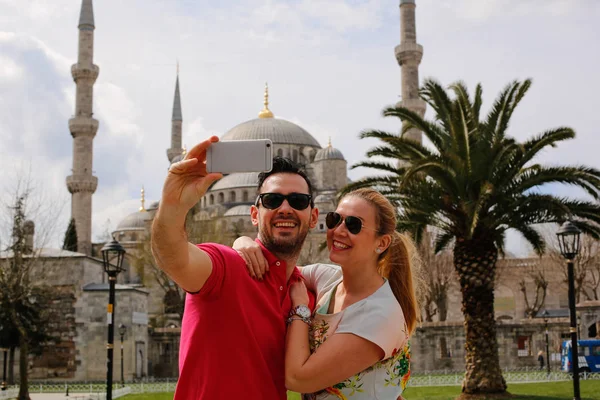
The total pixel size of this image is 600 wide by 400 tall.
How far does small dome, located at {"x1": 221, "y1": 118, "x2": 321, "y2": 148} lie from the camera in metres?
65.9

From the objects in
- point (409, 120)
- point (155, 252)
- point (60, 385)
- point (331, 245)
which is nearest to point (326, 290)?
point (331, 245)

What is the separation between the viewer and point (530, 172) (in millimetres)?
13516

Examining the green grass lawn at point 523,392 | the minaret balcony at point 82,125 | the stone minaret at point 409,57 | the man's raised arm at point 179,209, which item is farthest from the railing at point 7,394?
the stone minaret at point 409,57

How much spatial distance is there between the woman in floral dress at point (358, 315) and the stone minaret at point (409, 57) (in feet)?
125

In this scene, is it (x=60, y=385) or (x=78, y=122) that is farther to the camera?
(x=78, y=122)

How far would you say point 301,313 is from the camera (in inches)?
117

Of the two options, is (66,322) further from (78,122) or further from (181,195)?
(181,195)

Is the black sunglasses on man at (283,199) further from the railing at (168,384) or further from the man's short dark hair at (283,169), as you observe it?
the railing at (168,384)

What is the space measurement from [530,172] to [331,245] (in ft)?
36.5

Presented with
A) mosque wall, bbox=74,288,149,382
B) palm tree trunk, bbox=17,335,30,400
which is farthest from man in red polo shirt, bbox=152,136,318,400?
mosque wall, bbox=74,288,149,382

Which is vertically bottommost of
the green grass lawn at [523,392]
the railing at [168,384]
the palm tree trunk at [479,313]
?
the railing at [168,384]

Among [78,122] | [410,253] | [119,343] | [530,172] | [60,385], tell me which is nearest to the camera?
[410,253]

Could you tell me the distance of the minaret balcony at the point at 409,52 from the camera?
135 feet

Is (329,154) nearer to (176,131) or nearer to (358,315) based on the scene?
(176,131)
